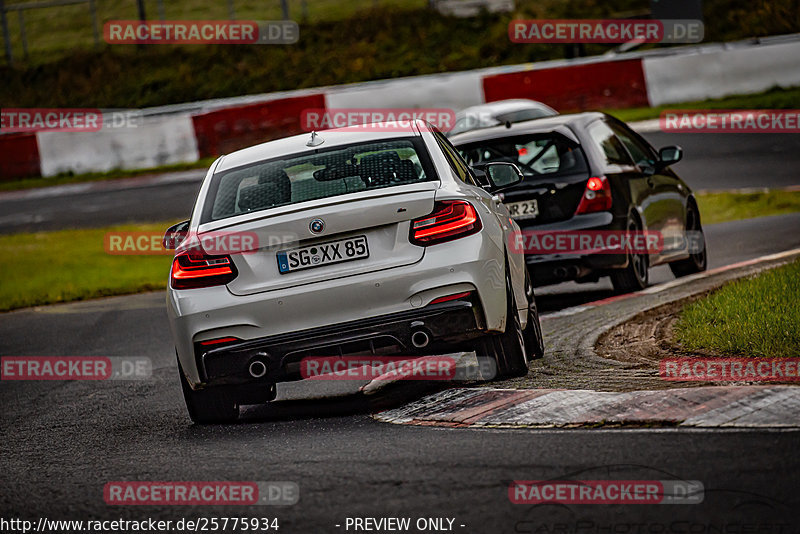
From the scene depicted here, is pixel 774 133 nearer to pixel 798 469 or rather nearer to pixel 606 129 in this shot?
pixel 606 129

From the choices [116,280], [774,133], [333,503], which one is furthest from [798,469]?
[774,133]

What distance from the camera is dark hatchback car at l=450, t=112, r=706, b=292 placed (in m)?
10.5

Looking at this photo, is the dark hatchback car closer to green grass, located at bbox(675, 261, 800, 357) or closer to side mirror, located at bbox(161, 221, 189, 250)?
green grass, located at bbox(675, 261, 800, 357)

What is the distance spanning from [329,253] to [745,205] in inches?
454

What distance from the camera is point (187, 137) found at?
2688 cm

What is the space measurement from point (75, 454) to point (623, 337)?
3675 millimetres

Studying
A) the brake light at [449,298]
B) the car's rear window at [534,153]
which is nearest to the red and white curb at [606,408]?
the brake light at [449,298]

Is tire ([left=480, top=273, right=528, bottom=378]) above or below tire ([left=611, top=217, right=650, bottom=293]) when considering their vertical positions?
above

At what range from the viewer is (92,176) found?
27.1 m

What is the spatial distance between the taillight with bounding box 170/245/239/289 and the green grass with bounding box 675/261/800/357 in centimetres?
280

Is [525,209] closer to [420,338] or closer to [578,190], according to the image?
[578,190]

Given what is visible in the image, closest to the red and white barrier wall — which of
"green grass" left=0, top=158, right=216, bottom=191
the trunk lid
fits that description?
"green grass" left=0, top=158, right=216, bottom=191

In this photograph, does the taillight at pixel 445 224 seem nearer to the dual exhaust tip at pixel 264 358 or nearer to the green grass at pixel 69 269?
the dual exhaust tip at pixel 264 358

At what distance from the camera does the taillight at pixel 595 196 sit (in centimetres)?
1054
